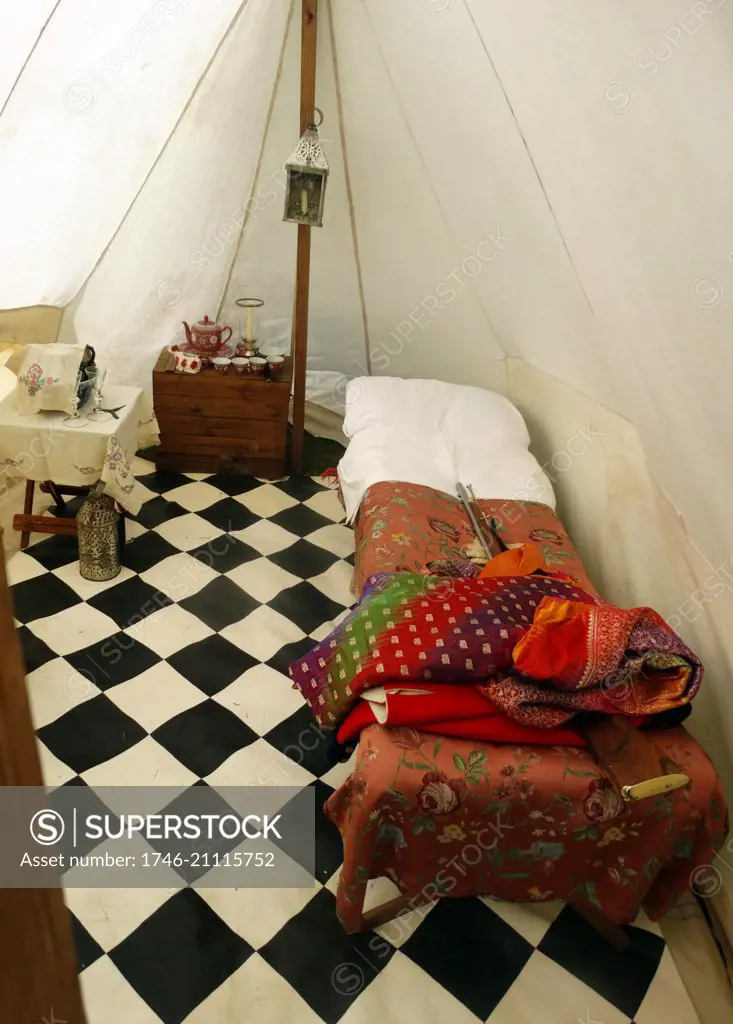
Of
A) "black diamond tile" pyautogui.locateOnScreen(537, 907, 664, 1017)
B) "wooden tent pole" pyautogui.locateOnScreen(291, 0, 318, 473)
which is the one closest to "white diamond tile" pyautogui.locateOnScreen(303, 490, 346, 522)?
"wooden tent pole" pyautogui.locateOnScreen(291, 0, 318, 473)

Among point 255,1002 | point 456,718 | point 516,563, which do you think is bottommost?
point 255,1002

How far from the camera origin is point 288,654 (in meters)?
2.52

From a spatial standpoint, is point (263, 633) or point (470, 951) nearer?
point (470, 951)

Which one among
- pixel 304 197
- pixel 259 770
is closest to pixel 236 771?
pixel 259 770

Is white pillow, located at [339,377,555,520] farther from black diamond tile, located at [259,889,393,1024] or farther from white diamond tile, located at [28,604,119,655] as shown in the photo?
black diamond tile, located at [259,889,393,1024]

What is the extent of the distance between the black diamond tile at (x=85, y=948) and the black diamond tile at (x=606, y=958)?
1.04m

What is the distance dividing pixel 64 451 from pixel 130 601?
1.90ft

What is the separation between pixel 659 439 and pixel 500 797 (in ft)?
3.14

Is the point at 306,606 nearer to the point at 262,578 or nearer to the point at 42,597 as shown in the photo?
the point at 262,578

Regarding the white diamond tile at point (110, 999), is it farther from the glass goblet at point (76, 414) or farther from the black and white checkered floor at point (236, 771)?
the glass goblet at point (76, 414)

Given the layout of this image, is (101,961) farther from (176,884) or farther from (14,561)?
(14,561)

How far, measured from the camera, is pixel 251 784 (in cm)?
208

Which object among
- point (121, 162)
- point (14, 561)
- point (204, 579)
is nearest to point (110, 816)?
point (204, 579)

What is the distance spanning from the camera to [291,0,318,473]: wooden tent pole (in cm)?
249
